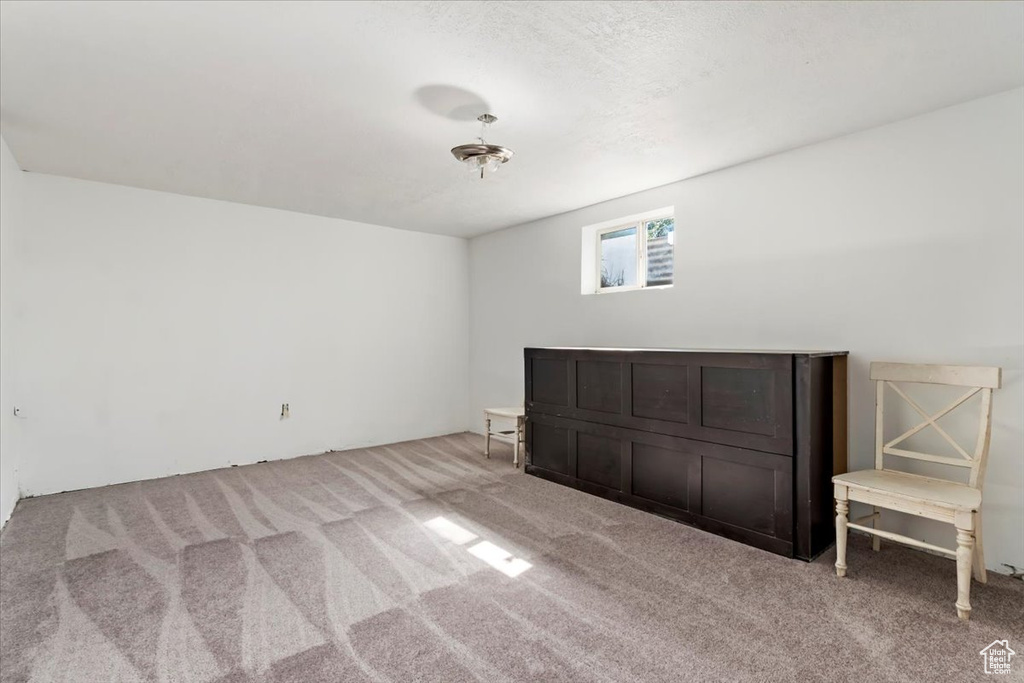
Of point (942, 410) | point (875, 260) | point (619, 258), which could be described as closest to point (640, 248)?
point (619, 258)

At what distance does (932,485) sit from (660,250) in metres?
2.56

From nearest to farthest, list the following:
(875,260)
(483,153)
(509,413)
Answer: (483,153), (875,260), (509,413)

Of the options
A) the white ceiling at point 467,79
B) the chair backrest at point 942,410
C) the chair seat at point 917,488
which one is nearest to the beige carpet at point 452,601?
the chair seat at point 917,488

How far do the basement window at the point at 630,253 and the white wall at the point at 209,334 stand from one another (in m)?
2.20

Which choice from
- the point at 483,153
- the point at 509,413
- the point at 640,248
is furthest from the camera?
the point at 509,413

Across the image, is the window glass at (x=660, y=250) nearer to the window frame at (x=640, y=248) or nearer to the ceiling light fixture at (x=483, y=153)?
the window frame at (x=640, y=248)

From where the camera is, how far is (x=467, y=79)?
242 cm

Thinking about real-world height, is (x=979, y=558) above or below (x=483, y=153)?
below

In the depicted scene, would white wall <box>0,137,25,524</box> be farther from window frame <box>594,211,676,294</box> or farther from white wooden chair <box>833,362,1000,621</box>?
white wooden chair <box>833,362,1000,621</box>

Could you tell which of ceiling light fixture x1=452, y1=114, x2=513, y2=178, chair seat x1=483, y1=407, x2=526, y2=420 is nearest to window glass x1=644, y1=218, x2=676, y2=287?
chair seat x1=483, y1=407, x2=526, y2=420

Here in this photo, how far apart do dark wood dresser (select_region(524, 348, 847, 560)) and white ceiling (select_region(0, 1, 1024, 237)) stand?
144 cm

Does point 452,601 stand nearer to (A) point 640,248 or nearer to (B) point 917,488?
(B) point 917,488

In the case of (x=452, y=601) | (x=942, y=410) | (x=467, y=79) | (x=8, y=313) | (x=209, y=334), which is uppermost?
(x=467, y=79)

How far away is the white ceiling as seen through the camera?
195cm
